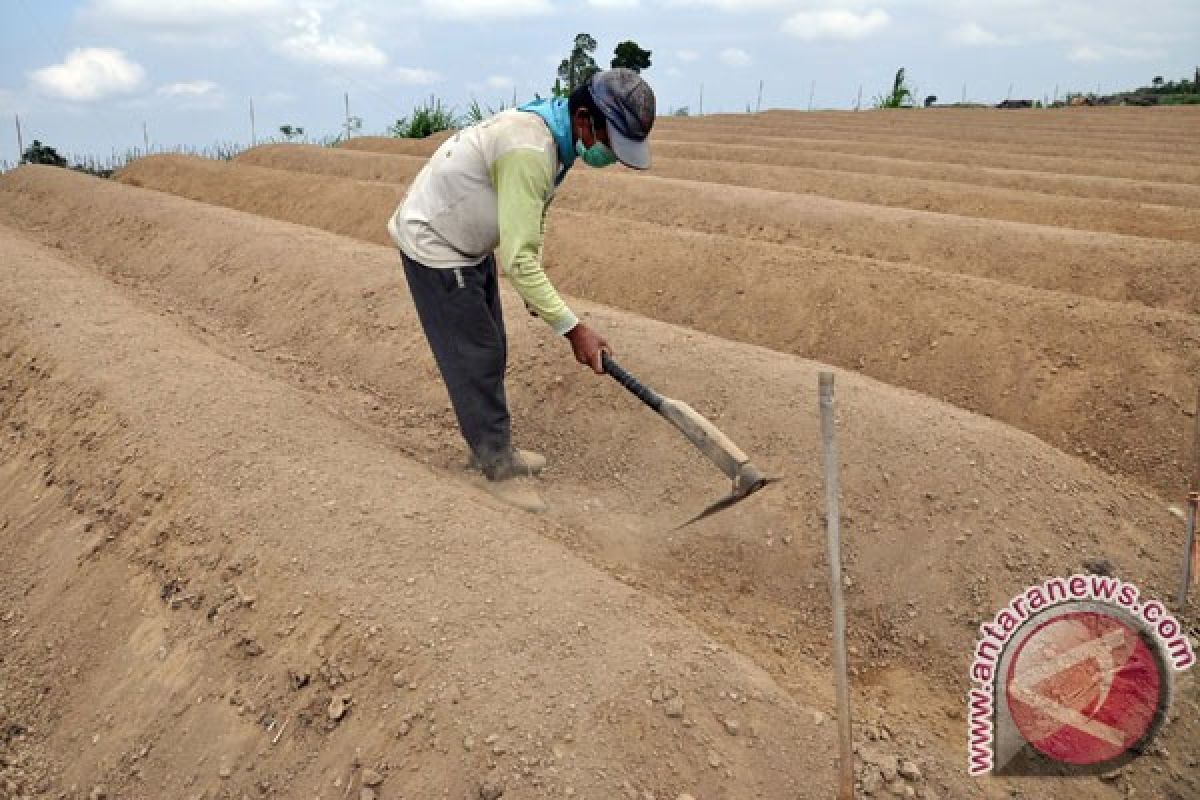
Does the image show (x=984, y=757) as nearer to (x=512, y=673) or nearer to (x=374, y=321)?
(x=512, y=673)

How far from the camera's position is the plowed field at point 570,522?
257 centimetres

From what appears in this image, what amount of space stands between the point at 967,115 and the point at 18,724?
2160cm

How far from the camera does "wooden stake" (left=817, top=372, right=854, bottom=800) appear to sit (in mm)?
2006

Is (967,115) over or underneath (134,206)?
over

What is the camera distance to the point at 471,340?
147 inches

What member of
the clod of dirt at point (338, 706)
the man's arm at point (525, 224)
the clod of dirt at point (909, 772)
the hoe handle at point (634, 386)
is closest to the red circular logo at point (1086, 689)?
the clod of dirt at point (909, 772)

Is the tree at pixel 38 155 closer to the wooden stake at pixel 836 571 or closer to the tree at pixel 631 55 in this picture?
the tree at pixel 631 55

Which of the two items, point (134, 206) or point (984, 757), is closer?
point (984, 757)

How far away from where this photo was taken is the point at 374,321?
5941 mm

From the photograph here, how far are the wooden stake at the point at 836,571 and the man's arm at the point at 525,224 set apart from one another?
4.60ft

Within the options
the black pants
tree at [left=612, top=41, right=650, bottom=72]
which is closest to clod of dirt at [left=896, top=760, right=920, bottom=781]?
the black pants

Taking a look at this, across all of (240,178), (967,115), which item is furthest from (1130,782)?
(967,115)

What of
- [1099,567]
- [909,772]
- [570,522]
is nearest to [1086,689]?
[1099,567]

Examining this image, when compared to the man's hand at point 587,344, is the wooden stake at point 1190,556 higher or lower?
lower
